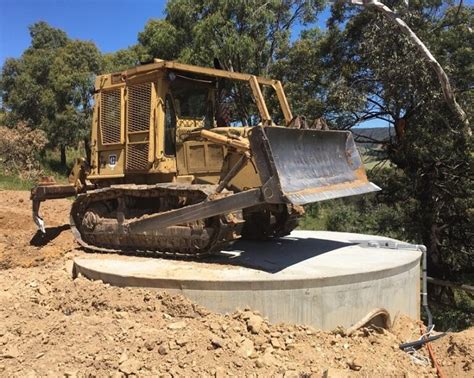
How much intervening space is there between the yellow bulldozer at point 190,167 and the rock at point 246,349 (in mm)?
1617

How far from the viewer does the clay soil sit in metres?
4.47

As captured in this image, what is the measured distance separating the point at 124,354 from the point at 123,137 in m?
4.04

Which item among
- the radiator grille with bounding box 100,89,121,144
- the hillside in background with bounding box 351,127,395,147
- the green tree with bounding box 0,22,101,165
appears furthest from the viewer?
the green tree with bounding box 0,22,101,165

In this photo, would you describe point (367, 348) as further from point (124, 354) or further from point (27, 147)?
point (27, 147)

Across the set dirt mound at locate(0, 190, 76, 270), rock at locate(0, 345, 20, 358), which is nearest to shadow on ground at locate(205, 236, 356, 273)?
rock at locate(0, 345, 20, 358)

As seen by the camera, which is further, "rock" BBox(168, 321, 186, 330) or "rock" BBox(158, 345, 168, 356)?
"rock" BBox(168, 321, 186, 330)

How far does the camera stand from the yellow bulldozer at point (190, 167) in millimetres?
6250

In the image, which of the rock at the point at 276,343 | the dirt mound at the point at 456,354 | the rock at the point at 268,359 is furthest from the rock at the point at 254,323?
the dirt mound at the point at 456,354

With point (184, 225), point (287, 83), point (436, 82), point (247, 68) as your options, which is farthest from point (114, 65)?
point (184, 225)

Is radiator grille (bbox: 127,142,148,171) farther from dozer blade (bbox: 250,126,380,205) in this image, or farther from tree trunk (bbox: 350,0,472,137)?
tree trunk (bbox: 350,0,472,137)

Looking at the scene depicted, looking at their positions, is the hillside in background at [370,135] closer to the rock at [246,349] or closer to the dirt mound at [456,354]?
the dirt mound at [456,354]

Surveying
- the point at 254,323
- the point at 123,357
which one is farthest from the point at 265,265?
the point at 123,357

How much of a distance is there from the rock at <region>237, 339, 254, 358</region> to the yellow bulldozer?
162 cm

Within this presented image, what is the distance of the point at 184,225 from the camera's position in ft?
22.1
